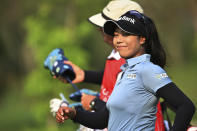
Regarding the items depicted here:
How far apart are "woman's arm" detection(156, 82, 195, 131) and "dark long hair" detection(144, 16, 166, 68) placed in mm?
328

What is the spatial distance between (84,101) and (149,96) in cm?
119

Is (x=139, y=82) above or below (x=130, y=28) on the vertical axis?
below

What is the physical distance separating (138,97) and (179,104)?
0.74 feet

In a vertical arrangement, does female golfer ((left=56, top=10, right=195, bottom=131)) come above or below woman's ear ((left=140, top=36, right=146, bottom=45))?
below

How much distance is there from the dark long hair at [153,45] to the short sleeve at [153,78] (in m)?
0.19

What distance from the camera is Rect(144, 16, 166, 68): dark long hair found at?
113 inches

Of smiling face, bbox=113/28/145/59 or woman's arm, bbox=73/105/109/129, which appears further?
woman's arm, bbox=73/105/109/129

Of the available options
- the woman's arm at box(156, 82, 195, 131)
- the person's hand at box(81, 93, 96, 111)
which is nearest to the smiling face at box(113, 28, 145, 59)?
the woman's arm at box(156, 82, 195, 131)

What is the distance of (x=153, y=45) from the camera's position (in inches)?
114

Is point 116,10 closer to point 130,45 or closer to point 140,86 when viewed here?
point 130,45

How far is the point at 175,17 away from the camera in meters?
19.0

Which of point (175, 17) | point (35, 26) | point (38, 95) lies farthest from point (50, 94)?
point (175, 17)

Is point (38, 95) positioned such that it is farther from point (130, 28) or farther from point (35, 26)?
point (130, 28)

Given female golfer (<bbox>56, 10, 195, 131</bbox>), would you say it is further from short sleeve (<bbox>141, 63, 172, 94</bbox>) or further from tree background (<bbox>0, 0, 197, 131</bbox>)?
tree background (<bbox>0, 0, 197, 131</bbox>)
